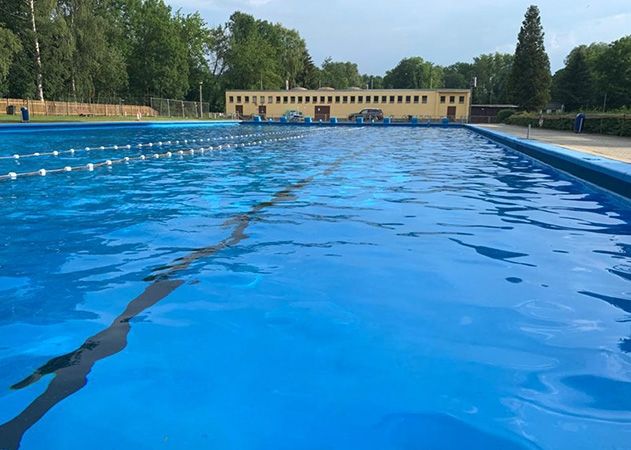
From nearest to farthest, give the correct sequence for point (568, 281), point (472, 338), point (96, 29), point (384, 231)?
1. point (472, 338)
2. point (568, 281)
3. point (384, 231)
4. point (96, 29)

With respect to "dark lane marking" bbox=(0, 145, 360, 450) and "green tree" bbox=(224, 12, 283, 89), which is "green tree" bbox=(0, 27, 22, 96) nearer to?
"dark lane marking" bbox=(0, 145, 360, 450)

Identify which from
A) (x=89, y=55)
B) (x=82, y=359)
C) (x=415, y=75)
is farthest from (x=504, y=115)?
(x=415, y=75)

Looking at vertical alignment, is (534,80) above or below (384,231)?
above

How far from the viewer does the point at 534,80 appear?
41.0 m

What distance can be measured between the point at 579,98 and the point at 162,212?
67.7 m

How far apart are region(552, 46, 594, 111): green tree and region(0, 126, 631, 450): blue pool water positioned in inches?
2512

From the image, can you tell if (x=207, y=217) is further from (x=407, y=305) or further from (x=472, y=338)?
(x=472, y=338)

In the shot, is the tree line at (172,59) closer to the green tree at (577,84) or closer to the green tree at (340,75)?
the green tree at (577,84)

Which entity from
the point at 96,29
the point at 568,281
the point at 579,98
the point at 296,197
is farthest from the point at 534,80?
the point at 568,281

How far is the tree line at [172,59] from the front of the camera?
33750 mm

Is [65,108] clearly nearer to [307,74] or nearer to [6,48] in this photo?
[6,48]

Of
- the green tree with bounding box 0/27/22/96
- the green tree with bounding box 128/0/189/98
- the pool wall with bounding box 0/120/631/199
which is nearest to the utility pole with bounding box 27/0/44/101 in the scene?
the green tree with bounding box 0/27/22/96

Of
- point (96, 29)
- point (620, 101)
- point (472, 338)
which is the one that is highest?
point (96, 29)

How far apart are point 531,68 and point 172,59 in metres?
35.6
